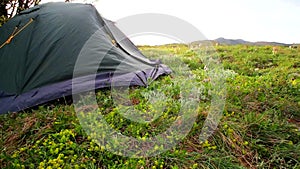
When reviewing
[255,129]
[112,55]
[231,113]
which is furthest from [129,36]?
[255,129]

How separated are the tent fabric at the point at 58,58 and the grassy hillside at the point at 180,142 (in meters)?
0.32

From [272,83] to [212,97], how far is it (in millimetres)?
1591

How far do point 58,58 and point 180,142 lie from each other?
Answer: 2.92m

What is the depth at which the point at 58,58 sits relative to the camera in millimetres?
5172

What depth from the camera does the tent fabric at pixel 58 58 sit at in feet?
16.0

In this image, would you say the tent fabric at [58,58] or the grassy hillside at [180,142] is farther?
the tent fabric at [58,58]

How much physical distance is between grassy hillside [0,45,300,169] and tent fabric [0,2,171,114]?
32cm

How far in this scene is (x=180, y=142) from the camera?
3.49 m

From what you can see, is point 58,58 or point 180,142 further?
point 58,58

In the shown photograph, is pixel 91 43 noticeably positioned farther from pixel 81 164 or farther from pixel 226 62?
pixel 226 62

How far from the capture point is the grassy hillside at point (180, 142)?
3145 mm

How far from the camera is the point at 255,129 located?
3.79 metres

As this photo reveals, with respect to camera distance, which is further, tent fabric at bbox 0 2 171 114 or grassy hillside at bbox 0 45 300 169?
tent fabric at bbox 0 2 171 114

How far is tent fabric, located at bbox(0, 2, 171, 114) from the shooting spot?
489cm
